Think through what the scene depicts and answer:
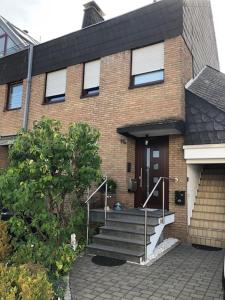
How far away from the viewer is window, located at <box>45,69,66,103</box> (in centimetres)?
1138

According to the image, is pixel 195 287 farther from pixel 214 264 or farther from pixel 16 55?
pixel 16 55

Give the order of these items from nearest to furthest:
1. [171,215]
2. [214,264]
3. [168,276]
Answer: [168,276] < [214,264] < [171,215]

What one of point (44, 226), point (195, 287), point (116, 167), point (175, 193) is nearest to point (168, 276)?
point (195, 287)

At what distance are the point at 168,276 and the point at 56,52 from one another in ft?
31.7

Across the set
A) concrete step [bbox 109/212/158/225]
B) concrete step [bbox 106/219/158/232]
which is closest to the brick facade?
concrete step [bbox 109/212/158/225]

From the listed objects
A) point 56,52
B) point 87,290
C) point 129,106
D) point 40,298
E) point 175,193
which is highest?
Result: point 56,52

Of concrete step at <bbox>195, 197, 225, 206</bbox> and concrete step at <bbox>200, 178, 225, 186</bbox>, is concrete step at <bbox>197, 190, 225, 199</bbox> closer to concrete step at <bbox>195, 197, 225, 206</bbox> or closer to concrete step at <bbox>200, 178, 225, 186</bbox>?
concrete step at <bbox>195, 197, 225, 206</bbox>

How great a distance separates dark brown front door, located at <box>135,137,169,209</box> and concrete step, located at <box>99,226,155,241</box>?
222 centimetres

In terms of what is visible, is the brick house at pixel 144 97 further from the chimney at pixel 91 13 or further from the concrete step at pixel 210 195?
the chimney at pixel 91 13

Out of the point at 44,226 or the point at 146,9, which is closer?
the point at 44,226

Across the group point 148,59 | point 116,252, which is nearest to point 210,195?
point 116,252

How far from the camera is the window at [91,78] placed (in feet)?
34.3

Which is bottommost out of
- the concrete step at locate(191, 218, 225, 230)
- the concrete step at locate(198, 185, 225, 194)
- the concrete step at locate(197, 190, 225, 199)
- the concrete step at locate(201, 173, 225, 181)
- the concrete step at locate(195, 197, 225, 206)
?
the concrete step at locate(191, 218, 225, 230)

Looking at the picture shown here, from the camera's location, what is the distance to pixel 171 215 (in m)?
7.89
